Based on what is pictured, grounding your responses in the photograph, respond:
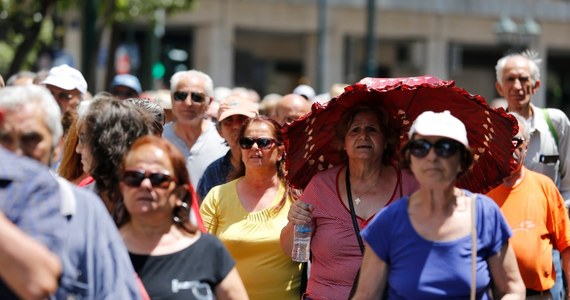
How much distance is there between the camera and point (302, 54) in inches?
1567

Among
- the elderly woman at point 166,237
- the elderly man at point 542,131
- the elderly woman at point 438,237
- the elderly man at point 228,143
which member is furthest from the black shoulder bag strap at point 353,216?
the elderly man at point 542,131

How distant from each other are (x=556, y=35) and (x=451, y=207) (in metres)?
37.2

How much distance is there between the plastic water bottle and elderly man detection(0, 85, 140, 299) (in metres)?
2.40

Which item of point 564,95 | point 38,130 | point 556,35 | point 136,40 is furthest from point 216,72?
point 38,130

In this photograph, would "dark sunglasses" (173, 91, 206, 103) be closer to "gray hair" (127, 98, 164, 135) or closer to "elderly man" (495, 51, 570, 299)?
"elderly man" (495, 51, 570, 299)

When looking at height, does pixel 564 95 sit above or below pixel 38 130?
below

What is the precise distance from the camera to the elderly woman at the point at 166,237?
5.16 metres

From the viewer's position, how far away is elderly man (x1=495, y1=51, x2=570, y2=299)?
936 cm

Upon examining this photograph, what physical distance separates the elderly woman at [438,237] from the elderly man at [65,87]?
182 inches

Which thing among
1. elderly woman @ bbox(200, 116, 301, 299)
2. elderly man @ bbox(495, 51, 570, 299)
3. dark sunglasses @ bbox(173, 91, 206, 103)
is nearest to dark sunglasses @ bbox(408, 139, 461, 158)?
elderly woman @ bbox(200, 116, 301, 299)

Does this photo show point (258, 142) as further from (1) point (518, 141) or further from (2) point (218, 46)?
(2) point (218, 46)

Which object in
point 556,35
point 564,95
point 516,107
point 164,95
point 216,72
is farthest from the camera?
point 564,95

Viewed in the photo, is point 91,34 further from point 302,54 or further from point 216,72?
point 302,54

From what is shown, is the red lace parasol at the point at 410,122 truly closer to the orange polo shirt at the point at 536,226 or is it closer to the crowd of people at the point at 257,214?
the crowd of people at the point at 257,214
